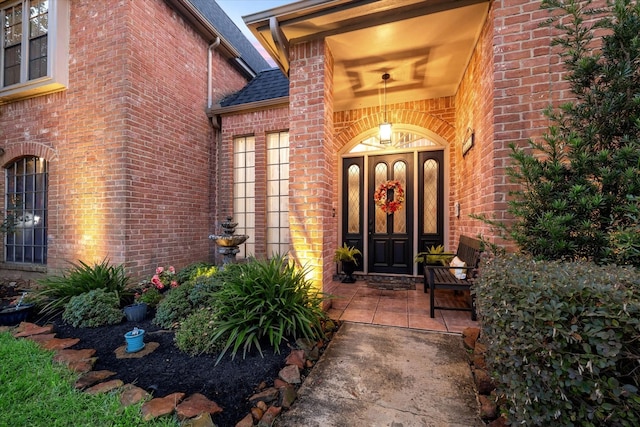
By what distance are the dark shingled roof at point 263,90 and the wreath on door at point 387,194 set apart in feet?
8.39

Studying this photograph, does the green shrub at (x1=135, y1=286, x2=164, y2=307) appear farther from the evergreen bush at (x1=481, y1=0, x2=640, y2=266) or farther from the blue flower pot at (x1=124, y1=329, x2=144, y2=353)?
the evergreen bush at (x1=481, y1=0, x2=640, y2=266)

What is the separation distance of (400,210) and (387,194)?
40cm

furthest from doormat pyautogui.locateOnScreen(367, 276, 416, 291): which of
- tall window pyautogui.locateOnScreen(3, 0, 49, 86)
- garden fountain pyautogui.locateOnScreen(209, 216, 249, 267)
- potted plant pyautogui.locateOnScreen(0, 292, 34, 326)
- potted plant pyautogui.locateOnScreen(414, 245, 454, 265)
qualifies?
tall window pyautogui.locateOnScreen(3, 0, 49, 86)

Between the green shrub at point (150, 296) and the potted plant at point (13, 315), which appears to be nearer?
the potted plant at point (13, 315)

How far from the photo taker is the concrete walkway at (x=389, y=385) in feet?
5.38

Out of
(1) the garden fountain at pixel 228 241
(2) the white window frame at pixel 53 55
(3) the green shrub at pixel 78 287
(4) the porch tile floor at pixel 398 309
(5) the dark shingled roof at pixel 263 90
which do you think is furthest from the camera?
(5) the dark shingled roof at pixel 263 90

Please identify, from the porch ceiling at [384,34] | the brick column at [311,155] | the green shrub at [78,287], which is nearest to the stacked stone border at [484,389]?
the brick column at [311,155]

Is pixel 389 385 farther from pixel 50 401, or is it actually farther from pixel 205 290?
pixel 50 401

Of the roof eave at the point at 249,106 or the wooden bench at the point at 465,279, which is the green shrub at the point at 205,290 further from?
the roof eave at the point at 249,106

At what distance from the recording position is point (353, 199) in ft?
17.7

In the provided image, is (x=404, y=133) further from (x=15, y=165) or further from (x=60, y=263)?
(x=15, y=165)

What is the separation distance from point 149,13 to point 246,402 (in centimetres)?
566

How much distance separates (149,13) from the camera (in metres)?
4.29

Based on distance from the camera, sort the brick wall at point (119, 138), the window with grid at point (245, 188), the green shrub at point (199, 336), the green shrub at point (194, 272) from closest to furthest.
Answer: the green shrub at point (199, 336)
the green shrub at point (194, 272)
the brick wall at point (119, 138)
the window with grid at point (245, 188)
